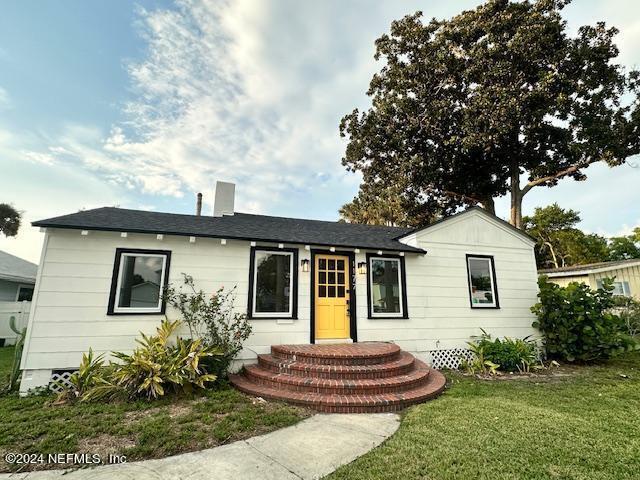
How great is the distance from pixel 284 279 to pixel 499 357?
5.54 metres

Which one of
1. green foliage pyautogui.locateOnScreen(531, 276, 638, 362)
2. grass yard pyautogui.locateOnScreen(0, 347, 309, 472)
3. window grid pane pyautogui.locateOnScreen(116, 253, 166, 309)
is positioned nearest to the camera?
grass yard pyautogui.locateOnScreen(0, 347, 309, 472)

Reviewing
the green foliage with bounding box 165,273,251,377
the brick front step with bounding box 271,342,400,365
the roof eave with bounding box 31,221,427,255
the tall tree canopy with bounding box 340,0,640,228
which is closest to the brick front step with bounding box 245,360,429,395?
the brick front step with bounding box 271,342,400,365

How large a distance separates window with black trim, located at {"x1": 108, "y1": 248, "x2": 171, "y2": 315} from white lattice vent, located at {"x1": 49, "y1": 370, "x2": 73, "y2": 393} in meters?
1.27

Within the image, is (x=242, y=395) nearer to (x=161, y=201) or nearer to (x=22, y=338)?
(x=22, y=338)

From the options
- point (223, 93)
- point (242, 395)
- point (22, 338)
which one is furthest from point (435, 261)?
point (22, 338)

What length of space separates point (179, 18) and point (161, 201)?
7.07 metres

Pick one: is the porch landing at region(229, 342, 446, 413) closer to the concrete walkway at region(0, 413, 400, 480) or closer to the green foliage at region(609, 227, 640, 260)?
the concrete walkway at region(0, 413, 400, 480)

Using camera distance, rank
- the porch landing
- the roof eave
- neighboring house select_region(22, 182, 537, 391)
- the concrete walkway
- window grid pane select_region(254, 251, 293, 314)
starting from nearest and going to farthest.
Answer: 1. the concrete walkway
2. the porch landing
3. the roof eave
4. neighboring house select_region(22, 182, 537, 391)
5. window grid pane select_region(254, 251, 293, 314)

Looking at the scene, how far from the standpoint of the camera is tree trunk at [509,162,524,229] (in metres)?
14.5

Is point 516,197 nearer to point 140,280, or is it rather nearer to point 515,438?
point 515,438

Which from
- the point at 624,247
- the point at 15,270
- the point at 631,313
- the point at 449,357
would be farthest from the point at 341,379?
the point at 624,247

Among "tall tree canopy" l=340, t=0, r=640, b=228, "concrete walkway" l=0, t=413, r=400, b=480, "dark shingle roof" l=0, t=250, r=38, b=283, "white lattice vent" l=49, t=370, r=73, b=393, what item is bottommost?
"concrete walkway" l=0, t=413, r=400, b=480

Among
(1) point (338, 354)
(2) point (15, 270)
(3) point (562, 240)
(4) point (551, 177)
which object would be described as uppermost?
(4) point (551, 177)

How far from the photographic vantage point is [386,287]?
764 cm
